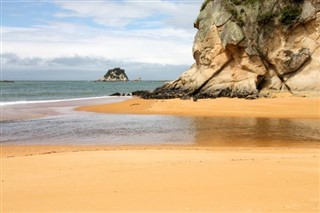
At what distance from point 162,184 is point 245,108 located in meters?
22.5

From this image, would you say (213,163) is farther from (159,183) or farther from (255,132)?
(255,132)

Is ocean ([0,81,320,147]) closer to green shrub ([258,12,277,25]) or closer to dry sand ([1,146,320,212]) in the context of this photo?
dry sand ([1,146,320,212])

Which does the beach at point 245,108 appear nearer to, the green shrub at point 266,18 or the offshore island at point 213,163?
the offshore island at point 213,163

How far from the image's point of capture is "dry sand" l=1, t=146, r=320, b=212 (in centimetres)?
634

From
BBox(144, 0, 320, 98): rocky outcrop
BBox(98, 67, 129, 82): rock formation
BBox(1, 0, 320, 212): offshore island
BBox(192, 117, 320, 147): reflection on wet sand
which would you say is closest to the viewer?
BBox(1, 0, 320, 212): offshore island

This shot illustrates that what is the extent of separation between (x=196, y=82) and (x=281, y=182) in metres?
35.6

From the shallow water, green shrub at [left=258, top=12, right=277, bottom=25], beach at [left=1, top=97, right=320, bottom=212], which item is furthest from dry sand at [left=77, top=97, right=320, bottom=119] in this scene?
beach at [left=1, top=97, right=320, bottom=212]

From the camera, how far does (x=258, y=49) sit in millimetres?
39000

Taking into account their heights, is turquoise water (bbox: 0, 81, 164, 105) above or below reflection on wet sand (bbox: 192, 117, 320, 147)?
above

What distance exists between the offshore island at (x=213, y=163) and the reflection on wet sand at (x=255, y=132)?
12 centimetres

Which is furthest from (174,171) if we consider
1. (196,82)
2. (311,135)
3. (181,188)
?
(196,82)

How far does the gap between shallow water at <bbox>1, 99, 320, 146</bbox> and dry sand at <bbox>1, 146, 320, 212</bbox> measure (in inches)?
224

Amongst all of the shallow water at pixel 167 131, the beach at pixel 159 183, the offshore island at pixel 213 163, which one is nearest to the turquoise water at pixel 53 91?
the shallow water at pixel 167 131

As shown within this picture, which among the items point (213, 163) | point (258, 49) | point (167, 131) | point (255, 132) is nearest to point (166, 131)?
point (167, 131)
